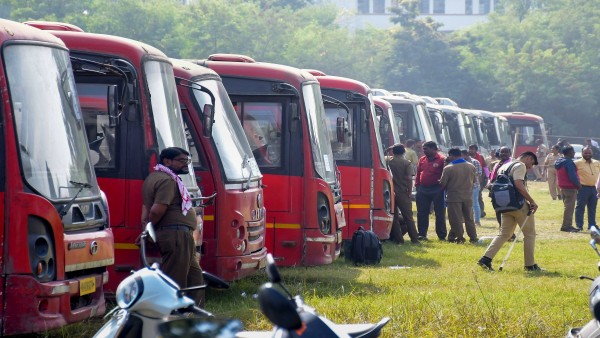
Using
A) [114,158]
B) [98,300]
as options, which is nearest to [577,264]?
[114,158]

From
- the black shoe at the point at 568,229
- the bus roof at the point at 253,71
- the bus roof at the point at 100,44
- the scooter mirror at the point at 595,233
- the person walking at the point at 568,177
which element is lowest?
the black shoe at the point at 568,229

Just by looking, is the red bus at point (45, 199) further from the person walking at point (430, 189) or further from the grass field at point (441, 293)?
the person walking at point (430, 189)

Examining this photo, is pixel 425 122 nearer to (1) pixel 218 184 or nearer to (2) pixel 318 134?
(2) pixel 318 134

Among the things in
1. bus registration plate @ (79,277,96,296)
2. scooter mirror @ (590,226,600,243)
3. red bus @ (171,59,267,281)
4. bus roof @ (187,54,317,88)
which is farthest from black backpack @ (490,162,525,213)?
scooter mirror @ (590,226,600,243)

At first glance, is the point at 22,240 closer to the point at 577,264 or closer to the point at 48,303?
the point at 48,303

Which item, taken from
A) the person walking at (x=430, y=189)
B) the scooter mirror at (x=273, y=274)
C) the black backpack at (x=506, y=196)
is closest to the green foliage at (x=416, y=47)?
the person walking at (x=430, y=189)

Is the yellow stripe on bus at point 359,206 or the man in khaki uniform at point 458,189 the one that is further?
the man in khaki uniform at point 458,189

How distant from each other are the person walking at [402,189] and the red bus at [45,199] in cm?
1219

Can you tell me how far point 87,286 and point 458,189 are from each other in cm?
1295

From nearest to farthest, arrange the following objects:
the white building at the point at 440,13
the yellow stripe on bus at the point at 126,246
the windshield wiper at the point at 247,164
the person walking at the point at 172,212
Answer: the person walking at the point at 172,212, the yellow stripe on bus at the point at 126,246, the windshield wiper at the point at 247,164, the white building at the point at 440,13

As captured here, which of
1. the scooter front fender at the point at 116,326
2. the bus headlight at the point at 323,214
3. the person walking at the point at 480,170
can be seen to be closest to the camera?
the scooter front fender at the point at 116,326

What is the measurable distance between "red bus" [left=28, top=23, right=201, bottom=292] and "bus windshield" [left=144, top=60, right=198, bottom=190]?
0.01 meters

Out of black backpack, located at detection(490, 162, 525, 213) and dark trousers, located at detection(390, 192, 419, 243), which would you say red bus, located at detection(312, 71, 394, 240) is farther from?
black backpack, located at detection(490, 162, 525, 213)

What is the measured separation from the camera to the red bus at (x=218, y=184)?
13.0 meters
